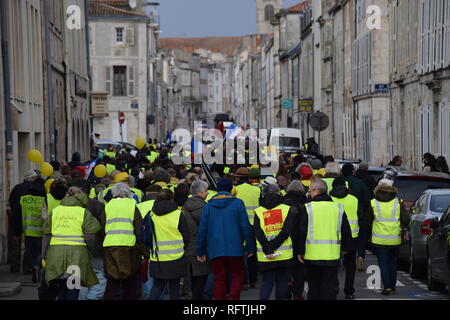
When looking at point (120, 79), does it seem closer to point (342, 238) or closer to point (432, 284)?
point (432, 284)

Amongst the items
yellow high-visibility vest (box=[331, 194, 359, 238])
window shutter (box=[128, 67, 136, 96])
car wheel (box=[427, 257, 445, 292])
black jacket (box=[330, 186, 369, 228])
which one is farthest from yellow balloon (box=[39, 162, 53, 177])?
window shutter (box=[128, 67, 136, 96])

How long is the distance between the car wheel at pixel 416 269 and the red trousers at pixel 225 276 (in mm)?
4462

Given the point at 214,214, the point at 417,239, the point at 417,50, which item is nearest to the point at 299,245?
the point at 214,214

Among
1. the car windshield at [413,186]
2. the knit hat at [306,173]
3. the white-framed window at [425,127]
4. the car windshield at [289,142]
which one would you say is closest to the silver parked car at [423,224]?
the car windshield at [413,186]

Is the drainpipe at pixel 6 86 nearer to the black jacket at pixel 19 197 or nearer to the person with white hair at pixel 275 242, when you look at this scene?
the black jacket at pixel 19 197

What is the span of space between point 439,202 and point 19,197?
21.3 ft

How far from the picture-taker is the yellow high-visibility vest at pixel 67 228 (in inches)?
510

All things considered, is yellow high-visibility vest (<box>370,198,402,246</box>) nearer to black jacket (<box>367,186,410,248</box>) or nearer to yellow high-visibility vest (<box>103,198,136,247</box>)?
black jacket (<box>367,186,410,248</box>)

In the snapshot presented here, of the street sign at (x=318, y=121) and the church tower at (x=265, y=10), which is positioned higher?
the church tower at (x=265, y=10)

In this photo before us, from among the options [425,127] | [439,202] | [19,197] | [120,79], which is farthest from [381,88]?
[120,79]

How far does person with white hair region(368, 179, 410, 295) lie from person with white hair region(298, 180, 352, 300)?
2515mm

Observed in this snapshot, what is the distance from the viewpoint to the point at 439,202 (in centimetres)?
1681

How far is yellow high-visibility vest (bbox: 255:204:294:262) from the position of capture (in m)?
12.8
